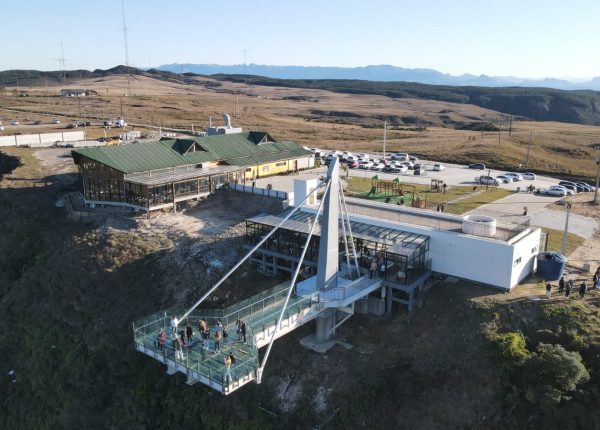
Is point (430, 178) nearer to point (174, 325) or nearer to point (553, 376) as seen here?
point (553, 376)

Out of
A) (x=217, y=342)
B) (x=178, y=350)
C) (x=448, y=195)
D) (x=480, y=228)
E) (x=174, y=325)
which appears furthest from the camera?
(x=448, y=195)

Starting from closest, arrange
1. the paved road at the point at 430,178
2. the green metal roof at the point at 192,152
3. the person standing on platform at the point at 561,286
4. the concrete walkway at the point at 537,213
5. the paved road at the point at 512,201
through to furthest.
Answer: the person standing on platform at the point at 561,286, the concrete walkway at the point at 537,213, the paved road at the point at 512,201, the green metal roof at the point at 192,152, the paved road at the point at 430,178

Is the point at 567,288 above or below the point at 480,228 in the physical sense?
below

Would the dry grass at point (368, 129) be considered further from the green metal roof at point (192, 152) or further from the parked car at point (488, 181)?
the green metal roof at point (192, 152)

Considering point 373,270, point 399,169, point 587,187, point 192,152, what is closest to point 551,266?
point 373,270

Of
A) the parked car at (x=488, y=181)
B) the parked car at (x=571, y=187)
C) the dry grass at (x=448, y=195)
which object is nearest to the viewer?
the dry grass at (x=448, y=195)

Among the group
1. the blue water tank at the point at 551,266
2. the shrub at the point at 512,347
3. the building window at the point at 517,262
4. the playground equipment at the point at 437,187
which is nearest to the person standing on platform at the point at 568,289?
the blue water tank at the point at 551,266
